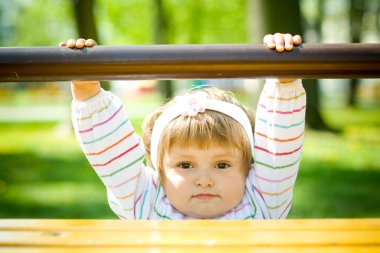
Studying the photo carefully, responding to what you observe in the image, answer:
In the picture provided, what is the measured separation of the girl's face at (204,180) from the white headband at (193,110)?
0.40 feet

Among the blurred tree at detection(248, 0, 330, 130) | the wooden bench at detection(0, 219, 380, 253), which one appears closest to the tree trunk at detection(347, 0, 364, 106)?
the blurred tree at detection(248, 0, 330, 130)

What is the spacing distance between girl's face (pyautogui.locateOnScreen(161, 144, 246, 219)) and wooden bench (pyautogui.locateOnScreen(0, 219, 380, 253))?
0.60 meters

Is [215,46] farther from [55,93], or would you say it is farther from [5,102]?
[55,93]

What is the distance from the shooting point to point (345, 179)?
5.48 metres

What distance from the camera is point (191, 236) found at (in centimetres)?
119

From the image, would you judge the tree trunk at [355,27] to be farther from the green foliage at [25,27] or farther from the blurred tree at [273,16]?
the green foliage at [25,27]

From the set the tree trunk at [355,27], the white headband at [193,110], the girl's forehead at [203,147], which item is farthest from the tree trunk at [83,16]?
the tree trunk at [355,27]

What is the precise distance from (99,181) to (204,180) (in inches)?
153

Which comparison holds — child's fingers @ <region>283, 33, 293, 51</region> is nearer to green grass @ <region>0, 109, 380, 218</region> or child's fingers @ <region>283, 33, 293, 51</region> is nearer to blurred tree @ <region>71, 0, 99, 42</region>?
green grass @ <region>0, 109, 380, 218</region>

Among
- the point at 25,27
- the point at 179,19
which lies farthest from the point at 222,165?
the point at 25,27

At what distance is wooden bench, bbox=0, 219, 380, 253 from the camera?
3.68 feet

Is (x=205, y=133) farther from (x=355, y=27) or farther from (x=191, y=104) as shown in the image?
(x=355, y=27)

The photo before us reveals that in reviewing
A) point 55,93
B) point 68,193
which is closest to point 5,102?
point 55,93

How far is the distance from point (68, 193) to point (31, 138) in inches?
223
